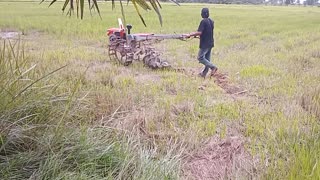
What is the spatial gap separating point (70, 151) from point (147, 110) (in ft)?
5.97

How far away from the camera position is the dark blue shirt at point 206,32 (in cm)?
705

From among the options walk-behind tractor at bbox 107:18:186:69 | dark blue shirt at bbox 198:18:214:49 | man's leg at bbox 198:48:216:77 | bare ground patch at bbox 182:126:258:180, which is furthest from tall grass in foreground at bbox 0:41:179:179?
walk-behind tractor at bbox 107:18:186:69

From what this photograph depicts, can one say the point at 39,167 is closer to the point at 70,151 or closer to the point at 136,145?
the point at 70,151

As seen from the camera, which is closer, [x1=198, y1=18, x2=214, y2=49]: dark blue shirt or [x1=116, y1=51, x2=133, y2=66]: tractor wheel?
[x1=198, y1=18, x2=214, y2=49]: dark blue shirt

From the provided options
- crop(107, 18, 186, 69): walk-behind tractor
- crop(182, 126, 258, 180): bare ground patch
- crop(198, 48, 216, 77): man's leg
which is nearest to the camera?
crop(182, 126, 258, 180): bare ground patch

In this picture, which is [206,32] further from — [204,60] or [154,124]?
[154,124]

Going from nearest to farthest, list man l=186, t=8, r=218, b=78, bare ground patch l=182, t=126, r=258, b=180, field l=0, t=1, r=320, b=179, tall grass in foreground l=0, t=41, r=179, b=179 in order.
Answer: tall grass in foreground l=0, t=41, r=179, b=179, field l=0, t=1, r=320, b=179, bare ground patch l=182, t=126, r=258, b=180, man l=186, t=8, r=218, b=78

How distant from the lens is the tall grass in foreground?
2637mm

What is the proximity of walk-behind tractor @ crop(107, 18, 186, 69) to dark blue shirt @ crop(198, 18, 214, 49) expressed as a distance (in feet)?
2.07

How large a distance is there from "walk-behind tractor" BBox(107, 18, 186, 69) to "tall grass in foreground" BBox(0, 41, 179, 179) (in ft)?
15.2

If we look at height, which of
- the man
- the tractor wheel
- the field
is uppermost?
the man

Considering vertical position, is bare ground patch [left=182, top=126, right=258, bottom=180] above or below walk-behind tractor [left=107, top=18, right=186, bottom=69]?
below

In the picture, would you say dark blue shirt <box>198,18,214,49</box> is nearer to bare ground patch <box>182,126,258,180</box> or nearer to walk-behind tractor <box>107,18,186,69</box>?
walk-behind tractor <box>107,18,186,69</box>

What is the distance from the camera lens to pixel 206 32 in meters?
7.11
